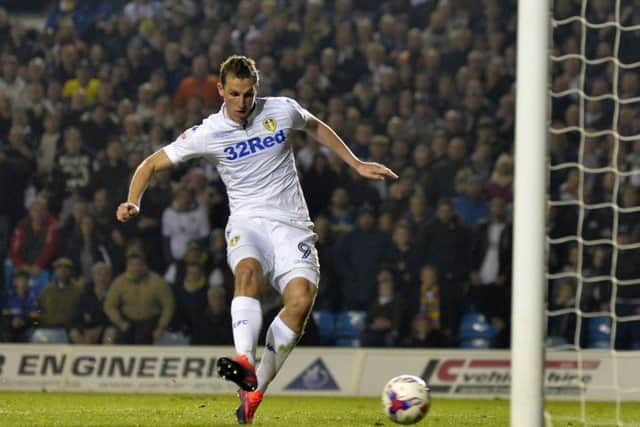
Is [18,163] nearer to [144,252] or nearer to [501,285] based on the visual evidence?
[144,252]

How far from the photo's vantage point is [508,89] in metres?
14.1

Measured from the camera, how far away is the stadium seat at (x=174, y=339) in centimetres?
1244

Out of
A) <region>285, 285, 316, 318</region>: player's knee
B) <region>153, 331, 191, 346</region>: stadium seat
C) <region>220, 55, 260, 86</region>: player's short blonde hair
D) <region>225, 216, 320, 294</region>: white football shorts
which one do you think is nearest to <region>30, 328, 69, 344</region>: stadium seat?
<region>153, 331, 191, 346</region>: stadium seat

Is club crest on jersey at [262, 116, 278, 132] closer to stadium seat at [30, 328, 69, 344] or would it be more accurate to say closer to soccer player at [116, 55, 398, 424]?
soccer player at [116, 55, 398, 424]

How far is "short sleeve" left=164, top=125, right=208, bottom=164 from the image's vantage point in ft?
23.4

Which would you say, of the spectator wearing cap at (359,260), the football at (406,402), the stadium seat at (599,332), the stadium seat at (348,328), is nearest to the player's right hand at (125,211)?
the football at (406,402)

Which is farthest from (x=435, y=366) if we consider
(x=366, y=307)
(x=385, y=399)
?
(x=385, y=399)

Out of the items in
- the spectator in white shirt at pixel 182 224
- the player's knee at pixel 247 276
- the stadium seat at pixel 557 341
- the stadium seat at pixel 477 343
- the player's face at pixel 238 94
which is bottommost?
the stadium seat at pixel 477 343

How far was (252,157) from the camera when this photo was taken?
7.13m

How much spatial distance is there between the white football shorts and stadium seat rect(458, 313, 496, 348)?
18.4ft

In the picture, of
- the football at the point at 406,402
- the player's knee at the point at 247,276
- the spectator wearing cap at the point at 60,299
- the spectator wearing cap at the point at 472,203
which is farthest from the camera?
the spectator wearing cap at the point at 472,203

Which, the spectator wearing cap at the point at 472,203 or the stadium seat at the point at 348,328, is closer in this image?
the stadium seat at the point at 348,328

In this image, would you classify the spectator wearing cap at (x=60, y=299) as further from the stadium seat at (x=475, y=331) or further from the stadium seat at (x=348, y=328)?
the stadium seat at (x=475, y=331)

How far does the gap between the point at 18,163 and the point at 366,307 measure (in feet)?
13.8
